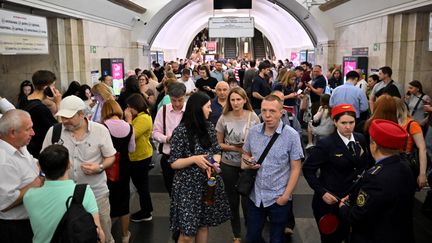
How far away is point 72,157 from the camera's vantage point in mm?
3109

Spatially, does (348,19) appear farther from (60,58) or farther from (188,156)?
(188,156)

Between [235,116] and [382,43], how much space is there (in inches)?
271

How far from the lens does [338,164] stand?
10.1ft

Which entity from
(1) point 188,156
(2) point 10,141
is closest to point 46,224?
(2) point 10,141

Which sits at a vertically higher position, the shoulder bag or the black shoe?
the shoulder bag

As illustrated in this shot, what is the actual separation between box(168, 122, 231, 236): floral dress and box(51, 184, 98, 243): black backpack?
0.83 meters

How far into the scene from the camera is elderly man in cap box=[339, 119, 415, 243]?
2346 mm

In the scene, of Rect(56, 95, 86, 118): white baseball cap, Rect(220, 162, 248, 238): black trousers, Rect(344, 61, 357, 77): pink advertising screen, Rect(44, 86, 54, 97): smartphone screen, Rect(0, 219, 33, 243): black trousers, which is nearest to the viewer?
Rect(0, 219, 33, 243): black trousers

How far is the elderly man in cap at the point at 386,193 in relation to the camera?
235 cm

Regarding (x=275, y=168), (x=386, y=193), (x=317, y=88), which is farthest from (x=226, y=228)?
(x=317, y=88)

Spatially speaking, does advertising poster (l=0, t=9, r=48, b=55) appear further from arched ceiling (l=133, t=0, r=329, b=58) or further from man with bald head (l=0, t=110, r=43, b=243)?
arched ceiling (l=133, t=0, r=329, b=58)

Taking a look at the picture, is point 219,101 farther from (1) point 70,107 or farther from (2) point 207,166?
(1) point 70,107

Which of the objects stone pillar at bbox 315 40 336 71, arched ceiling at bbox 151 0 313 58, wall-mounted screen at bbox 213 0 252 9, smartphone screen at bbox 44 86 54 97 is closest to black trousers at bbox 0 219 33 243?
smartphone screen at bbox 44 86 54 97

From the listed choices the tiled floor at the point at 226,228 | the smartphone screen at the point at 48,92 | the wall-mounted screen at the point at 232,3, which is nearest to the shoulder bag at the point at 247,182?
the tiled floor at the point at 226,228
